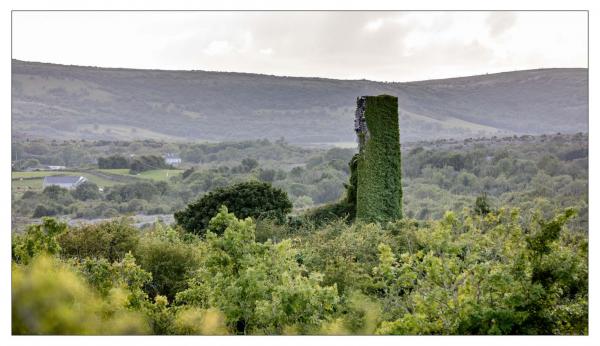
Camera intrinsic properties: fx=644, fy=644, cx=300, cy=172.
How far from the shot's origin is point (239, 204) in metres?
17.8

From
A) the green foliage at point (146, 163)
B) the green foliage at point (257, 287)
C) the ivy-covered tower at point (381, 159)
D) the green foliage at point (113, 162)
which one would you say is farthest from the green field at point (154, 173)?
the green foliage at point (257, 287)

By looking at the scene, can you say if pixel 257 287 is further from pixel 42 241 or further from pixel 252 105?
pixel 252 105

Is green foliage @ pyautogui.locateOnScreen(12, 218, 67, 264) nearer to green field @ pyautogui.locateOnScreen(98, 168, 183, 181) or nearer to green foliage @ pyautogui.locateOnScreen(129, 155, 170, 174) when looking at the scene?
green field @ pyautogui.locateOnScreen(98, 168, 183, 181)

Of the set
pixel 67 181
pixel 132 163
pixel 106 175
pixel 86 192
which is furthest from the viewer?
pixel 132 163

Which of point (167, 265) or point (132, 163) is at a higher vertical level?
point (132, 163)

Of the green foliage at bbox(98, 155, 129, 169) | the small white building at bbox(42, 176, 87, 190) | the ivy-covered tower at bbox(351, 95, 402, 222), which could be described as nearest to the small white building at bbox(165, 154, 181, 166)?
the green foliage at bbox(98, 155, 129, 169)

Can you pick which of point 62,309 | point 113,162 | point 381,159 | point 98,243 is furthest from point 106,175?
point 62,309

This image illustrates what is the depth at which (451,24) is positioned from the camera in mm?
16750

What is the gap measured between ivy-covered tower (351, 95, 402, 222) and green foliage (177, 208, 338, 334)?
9.25m

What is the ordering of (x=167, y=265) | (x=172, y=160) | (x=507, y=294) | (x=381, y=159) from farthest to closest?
(x=172, y=160) < (x=381, y=159) < (x=167, y=265) < (x=507, y=294)

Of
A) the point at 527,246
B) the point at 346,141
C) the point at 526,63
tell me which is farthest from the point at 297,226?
the point at 346,141

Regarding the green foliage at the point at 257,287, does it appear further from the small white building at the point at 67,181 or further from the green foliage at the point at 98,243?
the small white building at the point at 67,181

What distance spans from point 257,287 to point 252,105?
45.8 m

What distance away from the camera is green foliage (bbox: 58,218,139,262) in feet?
37.7
